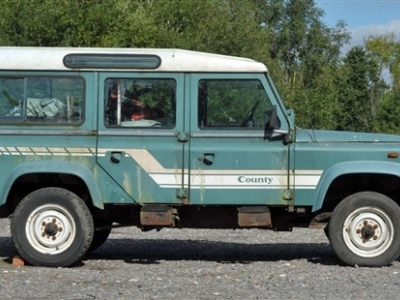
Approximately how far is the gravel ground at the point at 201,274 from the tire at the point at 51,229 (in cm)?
17

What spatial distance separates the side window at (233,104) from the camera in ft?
37.1

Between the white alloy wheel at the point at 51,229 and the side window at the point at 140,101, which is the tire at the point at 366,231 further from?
the white alloy wheel at the point at 51,229

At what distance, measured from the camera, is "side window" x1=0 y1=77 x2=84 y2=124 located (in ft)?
37.2

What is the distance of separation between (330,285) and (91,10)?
88.7ft

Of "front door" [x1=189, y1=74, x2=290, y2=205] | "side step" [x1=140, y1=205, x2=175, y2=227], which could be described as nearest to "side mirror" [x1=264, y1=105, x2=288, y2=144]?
"front door" [x1=189, y1=74, x2=290, y2=205]

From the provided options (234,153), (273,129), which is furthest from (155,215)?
(273,129)

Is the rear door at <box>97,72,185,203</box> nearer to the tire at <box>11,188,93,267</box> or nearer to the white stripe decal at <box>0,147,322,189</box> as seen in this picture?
the white stripe decal at <box>0,147,322,189</box>

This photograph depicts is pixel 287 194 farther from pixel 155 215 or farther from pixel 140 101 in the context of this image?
pixel 140 101

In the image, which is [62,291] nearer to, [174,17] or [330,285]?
[330,285]

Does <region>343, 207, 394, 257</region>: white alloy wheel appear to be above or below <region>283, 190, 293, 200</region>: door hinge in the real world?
below

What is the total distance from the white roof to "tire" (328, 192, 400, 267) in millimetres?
1925

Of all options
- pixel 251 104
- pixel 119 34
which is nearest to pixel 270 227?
pixel 251 104

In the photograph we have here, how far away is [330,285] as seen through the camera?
32.3 feet

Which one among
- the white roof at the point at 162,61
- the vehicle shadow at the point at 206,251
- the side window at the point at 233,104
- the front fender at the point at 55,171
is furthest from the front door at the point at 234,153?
the vehicle shadow at the point at 206,251
